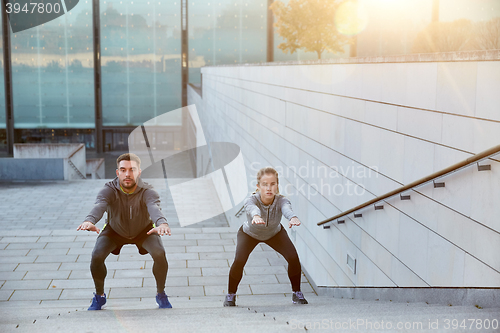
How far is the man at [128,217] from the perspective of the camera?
15.5ft

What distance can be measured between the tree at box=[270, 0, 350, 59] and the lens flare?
0.28 m

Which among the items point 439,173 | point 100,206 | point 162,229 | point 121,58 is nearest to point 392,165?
point 439,173

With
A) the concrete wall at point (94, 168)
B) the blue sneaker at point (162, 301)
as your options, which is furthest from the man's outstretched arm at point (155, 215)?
the concrete wall at point (94, 168)

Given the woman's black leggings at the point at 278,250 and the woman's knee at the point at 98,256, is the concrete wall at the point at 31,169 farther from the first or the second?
the woman's black leggings at the point at 278,250

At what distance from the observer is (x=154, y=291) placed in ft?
22.4

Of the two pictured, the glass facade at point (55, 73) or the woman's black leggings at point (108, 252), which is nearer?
the woman's black leggings at point (108, 252)

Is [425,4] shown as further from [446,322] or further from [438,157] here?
[446,322]

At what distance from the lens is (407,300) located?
15.0ft

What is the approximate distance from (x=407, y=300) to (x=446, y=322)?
1.38 meters

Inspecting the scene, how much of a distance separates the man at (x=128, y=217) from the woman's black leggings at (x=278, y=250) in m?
0.72

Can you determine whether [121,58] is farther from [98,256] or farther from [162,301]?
[162,301]

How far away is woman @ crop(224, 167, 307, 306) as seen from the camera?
4.80 metres

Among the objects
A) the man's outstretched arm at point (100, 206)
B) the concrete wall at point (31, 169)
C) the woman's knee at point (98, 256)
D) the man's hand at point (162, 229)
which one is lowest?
the concrete wall at point (31, 169)

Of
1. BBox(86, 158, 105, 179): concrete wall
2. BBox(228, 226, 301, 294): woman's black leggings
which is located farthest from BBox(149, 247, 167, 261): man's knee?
BBox(86, 158, 105, 179): concrete wall
